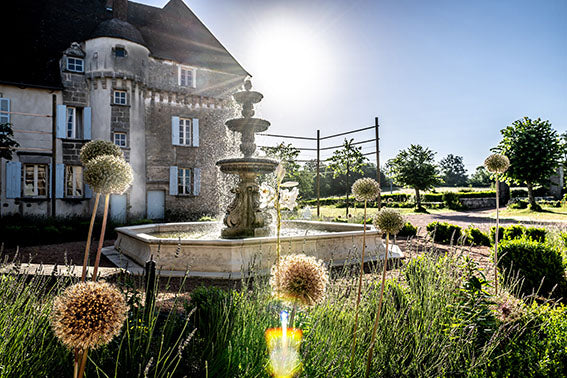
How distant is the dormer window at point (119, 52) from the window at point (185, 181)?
279 inches

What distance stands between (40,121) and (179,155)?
7.20 m

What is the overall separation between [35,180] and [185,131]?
8367 mm

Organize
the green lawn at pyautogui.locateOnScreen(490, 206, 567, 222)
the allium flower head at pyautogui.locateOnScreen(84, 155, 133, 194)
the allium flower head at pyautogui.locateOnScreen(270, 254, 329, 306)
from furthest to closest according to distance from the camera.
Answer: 1. the green lawn at pyautogui.locateOnScreen(490, 206, 567, 222)
2. the allium flower head at pyautogui.locateOnScreen(84, 155, 133, 194)
3. the allium flower head at pyautogui.locateOnScreen(270, 254, 329, 306)

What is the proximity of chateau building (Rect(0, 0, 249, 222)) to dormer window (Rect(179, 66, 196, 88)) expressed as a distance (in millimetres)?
71

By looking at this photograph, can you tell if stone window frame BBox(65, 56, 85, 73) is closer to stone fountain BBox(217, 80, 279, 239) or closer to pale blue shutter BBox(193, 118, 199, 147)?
pale blue shutter BBox(193, 118, 199, 147)

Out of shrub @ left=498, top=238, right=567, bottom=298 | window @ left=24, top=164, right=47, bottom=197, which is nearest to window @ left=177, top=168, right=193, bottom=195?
window @ left=24, top=164, right=47, bottom=197

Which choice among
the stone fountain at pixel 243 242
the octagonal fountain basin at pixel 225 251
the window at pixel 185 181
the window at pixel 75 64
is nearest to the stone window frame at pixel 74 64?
the window at pixel 75 64

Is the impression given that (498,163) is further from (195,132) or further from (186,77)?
(186,77)

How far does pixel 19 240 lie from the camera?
1081 centimetres

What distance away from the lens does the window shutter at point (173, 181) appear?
19.9 m

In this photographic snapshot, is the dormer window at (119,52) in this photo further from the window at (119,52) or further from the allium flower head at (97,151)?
the allium flower head at (97,151)

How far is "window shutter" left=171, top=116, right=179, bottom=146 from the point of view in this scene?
20.3 meters

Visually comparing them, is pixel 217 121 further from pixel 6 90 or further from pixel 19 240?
pixel 19 240

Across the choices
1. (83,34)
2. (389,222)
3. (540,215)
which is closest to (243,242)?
(389,222)
